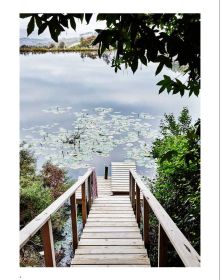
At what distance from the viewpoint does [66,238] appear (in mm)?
6141

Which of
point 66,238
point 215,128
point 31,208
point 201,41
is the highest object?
point 201,41

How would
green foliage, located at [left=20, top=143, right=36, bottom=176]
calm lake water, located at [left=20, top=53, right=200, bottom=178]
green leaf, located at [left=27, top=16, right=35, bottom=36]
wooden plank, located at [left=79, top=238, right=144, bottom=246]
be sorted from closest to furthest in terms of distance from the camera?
green leaf, located at [left=27, top=16, right=35, bottom=36], wooden plank, located at [left=79, top=238, right=144, bottom=246], green foliage, located at [left=20, top=143, right=36, bottom=176], calm lake water, located at [left=20, top=53, right=200, bottom=178]

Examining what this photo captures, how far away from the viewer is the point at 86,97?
1316 centimetres

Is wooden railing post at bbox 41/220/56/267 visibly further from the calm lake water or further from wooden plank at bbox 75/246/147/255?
the calm lake water

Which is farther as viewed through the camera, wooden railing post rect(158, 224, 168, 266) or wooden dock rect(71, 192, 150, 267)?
wooden dock rect(71, 192, 150, 267)

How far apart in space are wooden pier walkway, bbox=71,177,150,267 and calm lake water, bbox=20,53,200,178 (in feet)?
14.5

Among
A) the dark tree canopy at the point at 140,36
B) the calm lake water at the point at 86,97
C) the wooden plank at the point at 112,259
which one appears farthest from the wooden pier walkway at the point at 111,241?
the calm lake water at the point at 86,97

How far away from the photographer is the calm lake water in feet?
34.7

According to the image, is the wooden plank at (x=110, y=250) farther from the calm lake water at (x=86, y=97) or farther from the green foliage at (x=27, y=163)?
the calm lake water at (x=86, y=97)

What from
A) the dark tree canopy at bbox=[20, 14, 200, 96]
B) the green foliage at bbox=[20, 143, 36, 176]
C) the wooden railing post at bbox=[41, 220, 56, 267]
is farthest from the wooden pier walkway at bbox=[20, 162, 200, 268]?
the green foliage at bbox=[20, 143, 36, 176]

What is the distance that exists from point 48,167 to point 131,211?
3.97m

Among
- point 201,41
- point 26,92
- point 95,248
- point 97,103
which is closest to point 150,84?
point 97,103
